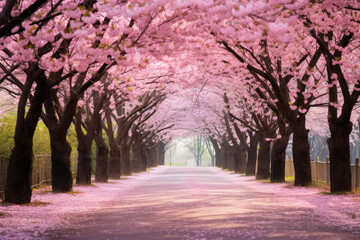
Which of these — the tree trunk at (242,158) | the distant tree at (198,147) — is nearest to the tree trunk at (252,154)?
the tree trunk at (242,158)

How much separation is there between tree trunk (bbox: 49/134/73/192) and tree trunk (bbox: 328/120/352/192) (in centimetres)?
1026

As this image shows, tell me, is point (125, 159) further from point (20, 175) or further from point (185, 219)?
point (185, 219)

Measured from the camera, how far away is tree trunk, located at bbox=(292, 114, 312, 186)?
24927 mm

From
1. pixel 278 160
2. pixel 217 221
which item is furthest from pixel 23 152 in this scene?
pixel 278 160

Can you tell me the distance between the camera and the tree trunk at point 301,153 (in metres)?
24.9

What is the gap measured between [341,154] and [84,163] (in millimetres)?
12876

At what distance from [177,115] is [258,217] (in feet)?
170

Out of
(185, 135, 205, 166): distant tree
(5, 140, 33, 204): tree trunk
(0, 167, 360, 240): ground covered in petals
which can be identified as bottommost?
(0, 167, 360, 240): ground covered in petals

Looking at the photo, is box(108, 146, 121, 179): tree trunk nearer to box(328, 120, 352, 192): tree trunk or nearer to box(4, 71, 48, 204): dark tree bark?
box(328, 120, 352, 192): tree trunk

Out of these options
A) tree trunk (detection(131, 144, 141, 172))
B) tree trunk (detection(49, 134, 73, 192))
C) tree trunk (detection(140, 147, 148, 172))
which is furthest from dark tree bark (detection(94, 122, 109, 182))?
tree trunk (detection(140, 147, 148, 172))

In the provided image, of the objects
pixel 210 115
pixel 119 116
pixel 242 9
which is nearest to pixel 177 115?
pixel 210 115

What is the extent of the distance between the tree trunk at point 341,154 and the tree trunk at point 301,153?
14.6 ft

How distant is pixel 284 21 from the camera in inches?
415

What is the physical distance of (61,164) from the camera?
21422 mm
